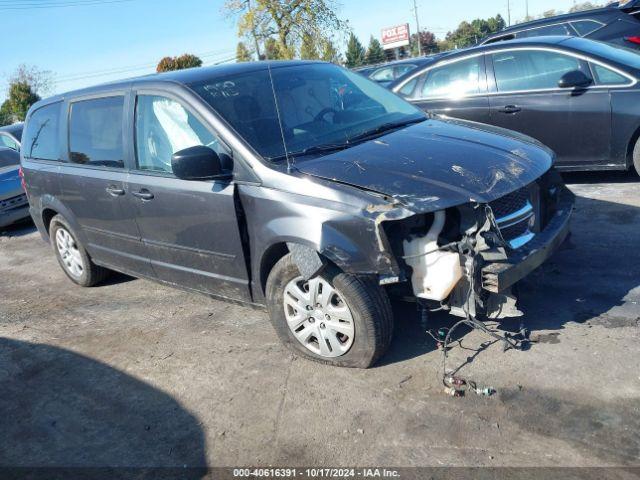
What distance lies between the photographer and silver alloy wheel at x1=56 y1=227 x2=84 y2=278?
603 centimetres

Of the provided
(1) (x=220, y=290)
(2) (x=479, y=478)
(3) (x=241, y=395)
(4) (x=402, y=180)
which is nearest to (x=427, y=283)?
(4) (x=402, y=180)

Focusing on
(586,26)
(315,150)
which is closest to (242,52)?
(586,26)

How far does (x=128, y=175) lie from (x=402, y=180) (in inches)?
92.7

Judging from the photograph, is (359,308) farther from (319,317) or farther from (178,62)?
(178,62)

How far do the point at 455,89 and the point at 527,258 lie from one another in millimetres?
4302

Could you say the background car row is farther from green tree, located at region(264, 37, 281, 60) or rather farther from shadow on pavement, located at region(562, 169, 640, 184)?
green tree, located at region(264, 37, 281, 60)

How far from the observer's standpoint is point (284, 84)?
4.40 meters

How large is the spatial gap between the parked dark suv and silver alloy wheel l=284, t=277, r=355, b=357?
23.0 ft

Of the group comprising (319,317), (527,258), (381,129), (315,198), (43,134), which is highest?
(43,134)

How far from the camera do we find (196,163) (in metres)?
3.74

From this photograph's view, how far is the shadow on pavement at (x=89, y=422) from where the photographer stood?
3223mm

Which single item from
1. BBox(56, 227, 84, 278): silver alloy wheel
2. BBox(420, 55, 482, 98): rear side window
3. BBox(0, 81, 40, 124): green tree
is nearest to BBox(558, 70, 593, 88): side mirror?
BBox(420, 55, 482, 98): rear side window

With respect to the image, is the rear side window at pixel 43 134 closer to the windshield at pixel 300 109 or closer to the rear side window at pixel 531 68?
the windshield at pixel 300 109

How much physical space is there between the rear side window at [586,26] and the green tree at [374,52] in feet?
203
